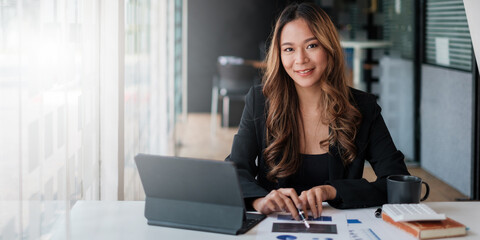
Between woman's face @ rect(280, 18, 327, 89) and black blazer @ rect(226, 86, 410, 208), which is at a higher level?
woman's face @ rect(280, 18, 327, 89)

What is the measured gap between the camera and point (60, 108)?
1.64 meters

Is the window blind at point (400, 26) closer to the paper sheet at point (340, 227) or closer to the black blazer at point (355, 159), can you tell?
the black blazer at point (355, 159)

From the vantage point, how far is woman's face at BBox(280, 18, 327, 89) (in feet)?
6.17

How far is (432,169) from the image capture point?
4754 mm

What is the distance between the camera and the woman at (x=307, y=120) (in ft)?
6.21

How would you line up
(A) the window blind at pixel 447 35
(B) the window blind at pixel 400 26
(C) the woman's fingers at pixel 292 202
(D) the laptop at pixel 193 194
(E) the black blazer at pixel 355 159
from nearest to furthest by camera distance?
(D) the laptop at pixel 193 194, (C) the woman's fingers at pixel 292 202, (E) the black blazer at pixel 355 159, (A) the window blind at pixel 447 35, (B) the window blind at pixel 400 26

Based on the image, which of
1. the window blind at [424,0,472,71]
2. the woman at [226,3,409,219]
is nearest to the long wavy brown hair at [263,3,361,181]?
the woman at [226,3,409,219]

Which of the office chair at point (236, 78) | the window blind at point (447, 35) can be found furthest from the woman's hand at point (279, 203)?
the office chair at point (236, 78)

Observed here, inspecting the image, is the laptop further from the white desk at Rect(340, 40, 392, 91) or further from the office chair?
the office chair

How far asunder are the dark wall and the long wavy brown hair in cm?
561

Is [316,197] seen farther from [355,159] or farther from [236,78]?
[236,78]

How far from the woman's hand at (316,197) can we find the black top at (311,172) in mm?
328

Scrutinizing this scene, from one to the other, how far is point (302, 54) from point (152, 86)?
2.28 metres

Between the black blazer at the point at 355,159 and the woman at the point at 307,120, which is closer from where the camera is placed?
the black blazer at the point at 355,159
